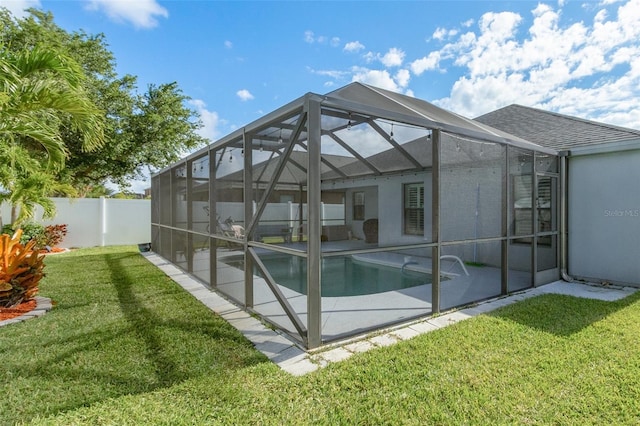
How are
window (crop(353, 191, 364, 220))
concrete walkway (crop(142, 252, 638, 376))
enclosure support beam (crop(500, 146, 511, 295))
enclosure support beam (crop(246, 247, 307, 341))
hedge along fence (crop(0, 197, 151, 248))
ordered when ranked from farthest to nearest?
1. hedge along fence (crop(0, 197, 151, 248))
2. window (crop(353, 191, 364, 220))
3. enclosure support beam (crop(500, 146, 511, 295))
4. enclosure support beam (crop(246, 247, 307, 341))
5. concrete walkway (crop(142, 252, 638, 376))

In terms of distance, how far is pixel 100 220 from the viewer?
42.1 ft

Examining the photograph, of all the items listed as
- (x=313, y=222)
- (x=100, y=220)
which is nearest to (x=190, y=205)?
(x=313, y=222)

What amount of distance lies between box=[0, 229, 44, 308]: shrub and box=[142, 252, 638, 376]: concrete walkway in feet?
7.32

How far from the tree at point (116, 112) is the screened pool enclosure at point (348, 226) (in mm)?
6727

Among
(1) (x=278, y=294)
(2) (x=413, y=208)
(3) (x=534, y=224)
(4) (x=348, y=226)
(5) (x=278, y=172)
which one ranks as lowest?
(1) (x=278, y=294)

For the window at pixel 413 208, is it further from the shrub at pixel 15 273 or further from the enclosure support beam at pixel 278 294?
the shrub at pixel 15 273

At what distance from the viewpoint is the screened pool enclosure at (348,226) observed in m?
3.87

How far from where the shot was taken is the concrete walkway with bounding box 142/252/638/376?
3.31 meters

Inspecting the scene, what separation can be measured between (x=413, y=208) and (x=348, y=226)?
7.35 ft

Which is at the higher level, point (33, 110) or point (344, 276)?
point (33, 110)

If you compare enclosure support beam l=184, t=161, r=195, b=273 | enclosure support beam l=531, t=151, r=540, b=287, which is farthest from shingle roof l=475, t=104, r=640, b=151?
enclosure support beam l=184, t=161, r=195, b=273

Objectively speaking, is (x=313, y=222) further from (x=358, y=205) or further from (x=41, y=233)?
(x=41, y=233)

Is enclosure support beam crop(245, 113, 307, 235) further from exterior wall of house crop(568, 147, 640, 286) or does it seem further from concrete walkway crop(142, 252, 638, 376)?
exterior wall of house crop(568, 147, 640, 286)

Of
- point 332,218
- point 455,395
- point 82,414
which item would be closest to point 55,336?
point 82,414
